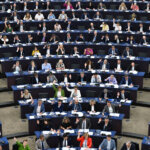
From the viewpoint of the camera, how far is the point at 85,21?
68.5 feet

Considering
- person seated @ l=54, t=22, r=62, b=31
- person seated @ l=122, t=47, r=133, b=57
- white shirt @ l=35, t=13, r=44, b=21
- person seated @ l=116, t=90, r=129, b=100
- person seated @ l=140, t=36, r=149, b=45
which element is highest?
white shirt @ l=35, t=13, r=44, b=21

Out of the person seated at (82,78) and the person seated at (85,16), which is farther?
the person seated at (85,16)

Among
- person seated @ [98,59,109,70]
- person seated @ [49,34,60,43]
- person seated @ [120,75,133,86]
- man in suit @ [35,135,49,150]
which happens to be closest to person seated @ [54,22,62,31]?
person seated @ [49,34,60,43]

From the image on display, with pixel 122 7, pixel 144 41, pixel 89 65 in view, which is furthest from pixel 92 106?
pixel 122 7

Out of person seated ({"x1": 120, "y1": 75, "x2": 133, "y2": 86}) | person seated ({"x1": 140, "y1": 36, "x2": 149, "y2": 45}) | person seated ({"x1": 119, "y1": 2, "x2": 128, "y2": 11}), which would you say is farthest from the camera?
person seated ({"x1": 119, "y1": 2, "x2": 128, "y2": 11})

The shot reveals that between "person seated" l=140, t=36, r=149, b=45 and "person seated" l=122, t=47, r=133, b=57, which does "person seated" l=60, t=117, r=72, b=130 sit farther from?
"person seated" l=140, t=36, r=149, b=45

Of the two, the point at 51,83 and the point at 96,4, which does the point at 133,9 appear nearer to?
the point at 96,4

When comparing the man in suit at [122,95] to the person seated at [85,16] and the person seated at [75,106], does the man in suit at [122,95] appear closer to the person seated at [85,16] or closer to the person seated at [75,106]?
the person seated at [75,106]

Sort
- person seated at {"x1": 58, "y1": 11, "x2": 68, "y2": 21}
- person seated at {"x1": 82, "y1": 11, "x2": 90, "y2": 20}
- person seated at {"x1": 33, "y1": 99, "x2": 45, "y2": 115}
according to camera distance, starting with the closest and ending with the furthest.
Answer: person seated at {"x1": 33, "y1": 99, "x2": 45, "y2": 115} < person seated at {"x1": 58, "y1": 11, "x2": 68, "y2": 21} < person seated at {"x1": 82, "y1": 11, "x2": 90, "y2": 20}

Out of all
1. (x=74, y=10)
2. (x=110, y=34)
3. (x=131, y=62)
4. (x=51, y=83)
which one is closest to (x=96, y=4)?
(x=74, y=10)

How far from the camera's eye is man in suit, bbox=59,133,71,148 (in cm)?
1314

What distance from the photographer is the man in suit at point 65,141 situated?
13.1m

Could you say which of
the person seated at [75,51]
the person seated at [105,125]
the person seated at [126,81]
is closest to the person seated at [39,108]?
the person seated at [105,125]

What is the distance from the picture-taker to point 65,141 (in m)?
13.2
